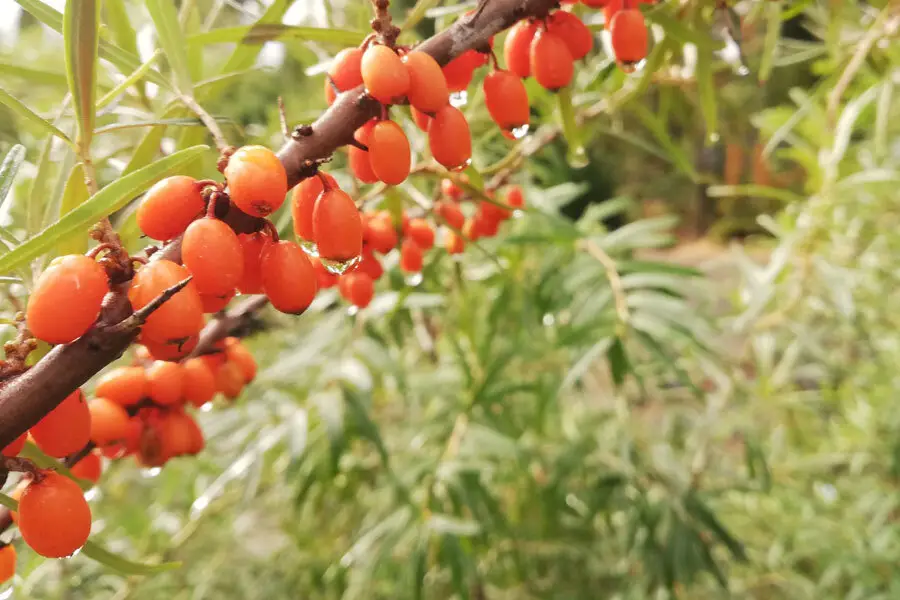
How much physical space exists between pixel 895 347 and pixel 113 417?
4.34ft

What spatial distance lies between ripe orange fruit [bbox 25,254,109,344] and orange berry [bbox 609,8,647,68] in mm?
317

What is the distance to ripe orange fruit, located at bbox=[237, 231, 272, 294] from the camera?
1.00ft

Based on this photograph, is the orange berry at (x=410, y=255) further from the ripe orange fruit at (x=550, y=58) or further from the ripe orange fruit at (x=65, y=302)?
the ripe orange fruit at (x=65, y=302)

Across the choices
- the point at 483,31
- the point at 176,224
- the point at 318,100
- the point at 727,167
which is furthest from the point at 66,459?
the point at 727,167

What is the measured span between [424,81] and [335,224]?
0.08 meters

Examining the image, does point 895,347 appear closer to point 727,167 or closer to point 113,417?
point 113,417

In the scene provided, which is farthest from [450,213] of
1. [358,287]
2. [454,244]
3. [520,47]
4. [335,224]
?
[335,224]

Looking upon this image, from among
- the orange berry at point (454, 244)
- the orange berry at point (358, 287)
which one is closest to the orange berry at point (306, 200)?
the orange berry at point (358, 287)

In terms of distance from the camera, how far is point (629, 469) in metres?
0.96

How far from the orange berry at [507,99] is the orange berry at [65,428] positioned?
263 mm

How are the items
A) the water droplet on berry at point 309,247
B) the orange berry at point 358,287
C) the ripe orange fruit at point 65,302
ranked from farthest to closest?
the orange berry at point 358,287 → the water droplet on berry at point 309,247 → the ripe orange fruit at point 65,302

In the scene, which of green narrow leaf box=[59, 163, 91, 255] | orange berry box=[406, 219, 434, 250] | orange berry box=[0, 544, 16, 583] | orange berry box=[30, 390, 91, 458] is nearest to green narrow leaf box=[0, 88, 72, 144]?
green narrow leaf box=[59, 163, 91, 255]

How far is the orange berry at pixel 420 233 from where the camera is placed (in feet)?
2.02

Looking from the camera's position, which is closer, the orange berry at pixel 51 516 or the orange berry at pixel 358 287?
the orange berry at pixel 51 516
